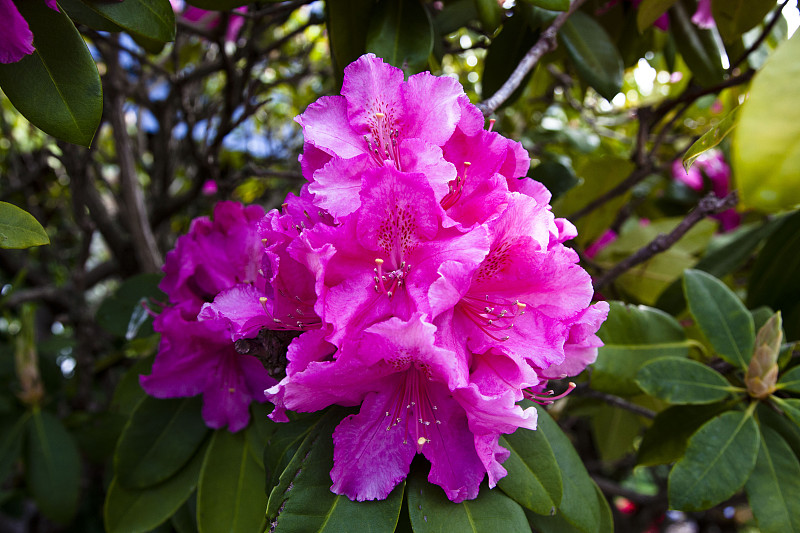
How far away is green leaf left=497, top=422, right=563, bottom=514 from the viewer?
74cm

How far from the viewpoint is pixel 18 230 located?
2.14 ft

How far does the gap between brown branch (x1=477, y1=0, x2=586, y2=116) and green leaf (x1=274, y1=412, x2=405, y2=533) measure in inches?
22.0

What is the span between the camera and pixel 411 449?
72 cm

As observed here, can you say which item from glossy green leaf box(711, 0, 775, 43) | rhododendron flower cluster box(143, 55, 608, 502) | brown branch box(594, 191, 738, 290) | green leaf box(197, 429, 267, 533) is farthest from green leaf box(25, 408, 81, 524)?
glossy green leaf box(711, 0, 775, 43)

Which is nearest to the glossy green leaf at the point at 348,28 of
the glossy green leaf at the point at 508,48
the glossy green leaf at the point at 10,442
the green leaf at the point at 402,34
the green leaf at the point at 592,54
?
the green leaf at the point at 402,34

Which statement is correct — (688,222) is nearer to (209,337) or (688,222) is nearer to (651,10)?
(651,10)

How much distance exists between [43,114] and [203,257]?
32cm

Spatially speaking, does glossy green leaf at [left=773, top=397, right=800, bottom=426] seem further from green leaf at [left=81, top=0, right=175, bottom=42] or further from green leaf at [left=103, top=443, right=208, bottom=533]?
green leaf at [left=81, top=0, right=175, bottom=42]

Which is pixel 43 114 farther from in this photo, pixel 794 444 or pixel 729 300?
pixel 794 444

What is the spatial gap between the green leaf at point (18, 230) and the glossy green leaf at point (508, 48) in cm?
91

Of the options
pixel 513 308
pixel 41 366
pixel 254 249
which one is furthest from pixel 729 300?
pixel 41 366

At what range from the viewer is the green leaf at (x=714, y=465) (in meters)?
0.87

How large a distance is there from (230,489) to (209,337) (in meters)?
0.26

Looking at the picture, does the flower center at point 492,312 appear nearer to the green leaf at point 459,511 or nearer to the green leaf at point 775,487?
the green leaf at point 459,511
